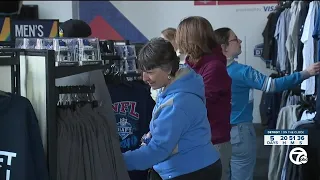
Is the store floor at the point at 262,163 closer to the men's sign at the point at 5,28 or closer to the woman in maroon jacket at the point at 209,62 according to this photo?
the woman in maroon jacket at the point at 209,62

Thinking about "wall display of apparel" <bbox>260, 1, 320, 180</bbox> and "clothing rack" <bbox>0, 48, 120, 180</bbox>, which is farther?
"wall display of apparel" <bbox>260, 1, 320, 180</bbox>

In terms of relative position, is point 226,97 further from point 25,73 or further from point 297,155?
point 25,73

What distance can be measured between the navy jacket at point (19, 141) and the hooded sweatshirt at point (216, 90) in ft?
3.85

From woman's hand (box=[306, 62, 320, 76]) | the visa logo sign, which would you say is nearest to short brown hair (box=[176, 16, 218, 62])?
woman's hand (box=[306, 62, 320, 76])

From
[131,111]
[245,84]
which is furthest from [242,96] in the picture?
[131,111]

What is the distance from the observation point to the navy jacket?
1766 mm

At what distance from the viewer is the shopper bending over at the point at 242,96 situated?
3424 mm

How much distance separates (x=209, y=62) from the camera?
276cm

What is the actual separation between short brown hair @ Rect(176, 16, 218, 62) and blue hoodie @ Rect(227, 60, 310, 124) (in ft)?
2.45

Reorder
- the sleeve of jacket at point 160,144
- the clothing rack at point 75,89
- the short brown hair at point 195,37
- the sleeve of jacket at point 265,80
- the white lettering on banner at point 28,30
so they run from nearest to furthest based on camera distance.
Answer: the clothing rack at point 75,89 → the sleeve of jacket at point 160,144 → the short brown hair at point 195,37 → the sleeve of jacket at point 265,80 → the white lettering on banner at point 28,30

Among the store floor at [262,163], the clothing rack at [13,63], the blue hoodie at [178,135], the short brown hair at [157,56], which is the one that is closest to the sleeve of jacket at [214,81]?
the blue hoodie at [178,135]

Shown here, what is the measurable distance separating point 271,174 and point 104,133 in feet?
8.07

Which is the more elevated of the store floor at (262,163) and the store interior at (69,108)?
the store interior at (69,108)

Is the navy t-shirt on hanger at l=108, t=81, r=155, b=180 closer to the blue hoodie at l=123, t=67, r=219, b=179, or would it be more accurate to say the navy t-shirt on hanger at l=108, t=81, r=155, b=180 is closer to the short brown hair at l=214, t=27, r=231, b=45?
the blue hoodie at l=123, t=67, r=219, b=179
